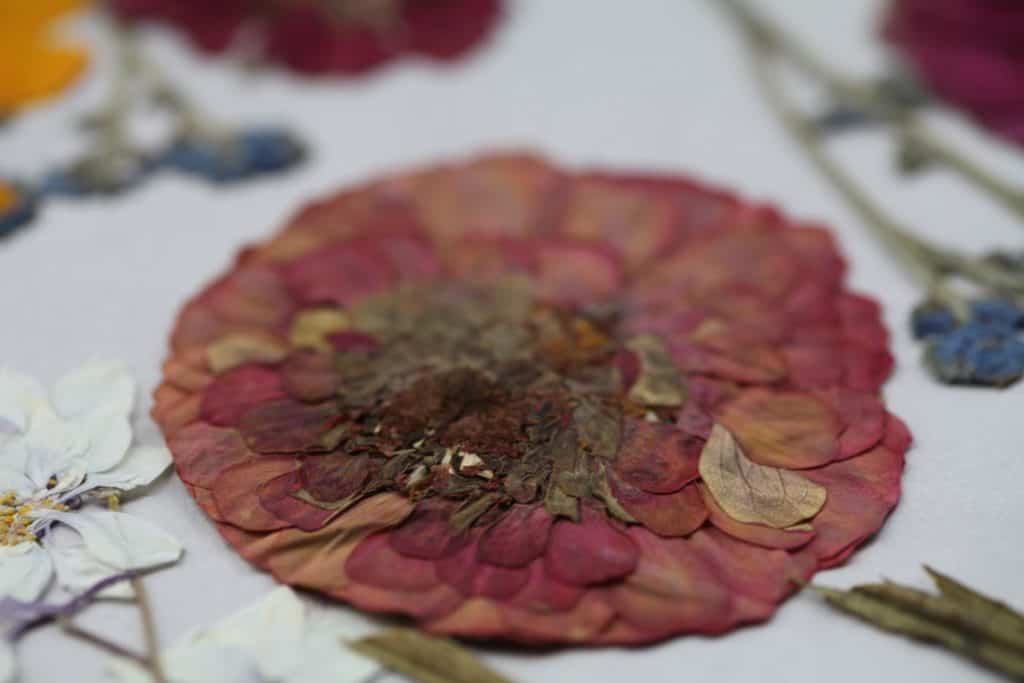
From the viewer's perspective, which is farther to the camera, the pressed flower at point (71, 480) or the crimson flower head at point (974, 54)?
the crimson flower head at point (974, 54)

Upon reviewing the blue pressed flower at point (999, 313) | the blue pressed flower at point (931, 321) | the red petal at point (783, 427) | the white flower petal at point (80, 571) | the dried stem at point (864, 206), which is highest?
the dried stem at point (864, 206)

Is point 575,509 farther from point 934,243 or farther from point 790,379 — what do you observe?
point 934,243

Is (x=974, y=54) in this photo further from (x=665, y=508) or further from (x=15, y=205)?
(x=15, y=205)

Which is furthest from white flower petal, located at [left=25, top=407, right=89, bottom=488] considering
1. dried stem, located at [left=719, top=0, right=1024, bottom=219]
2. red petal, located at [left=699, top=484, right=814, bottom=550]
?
dried stem, located at [left=719, top=0, right=1024, bottom=219]

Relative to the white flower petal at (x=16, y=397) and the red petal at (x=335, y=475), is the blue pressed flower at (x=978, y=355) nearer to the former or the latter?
the red petal at (x=335, y=475)

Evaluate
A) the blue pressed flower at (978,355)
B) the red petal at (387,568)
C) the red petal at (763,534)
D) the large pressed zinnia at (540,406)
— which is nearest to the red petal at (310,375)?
the large pressed zinnia at (540,406)

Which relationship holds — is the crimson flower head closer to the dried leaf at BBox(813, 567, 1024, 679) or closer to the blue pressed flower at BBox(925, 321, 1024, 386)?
the blue pressed flower at BBox(925, 321, 1024, 386)

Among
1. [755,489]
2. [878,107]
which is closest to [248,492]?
[755,489]

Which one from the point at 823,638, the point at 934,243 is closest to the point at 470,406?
the point at 823,638
